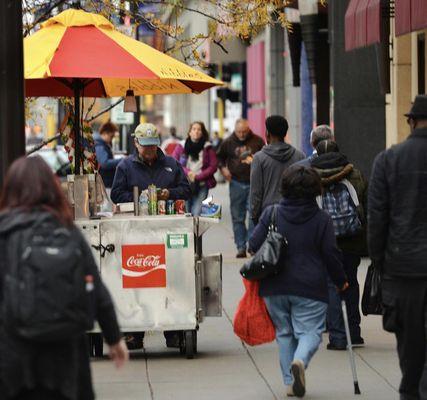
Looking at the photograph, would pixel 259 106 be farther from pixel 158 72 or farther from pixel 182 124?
pixel 182 124

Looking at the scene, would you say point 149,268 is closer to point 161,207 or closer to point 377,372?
point 161,207

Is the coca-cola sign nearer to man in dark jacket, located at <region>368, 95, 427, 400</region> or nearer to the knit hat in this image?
the knit hat

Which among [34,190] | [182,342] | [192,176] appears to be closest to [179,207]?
[182,342]

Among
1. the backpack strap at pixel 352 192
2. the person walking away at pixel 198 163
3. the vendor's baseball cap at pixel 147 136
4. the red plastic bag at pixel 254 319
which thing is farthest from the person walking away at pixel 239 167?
the red plastic bag at pixel 254 319

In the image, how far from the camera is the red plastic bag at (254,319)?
28.8 ft

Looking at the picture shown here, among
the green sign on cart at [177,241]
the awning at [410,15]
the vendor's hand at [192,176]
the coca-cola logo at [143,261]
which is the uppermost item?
the awning at [410,15]

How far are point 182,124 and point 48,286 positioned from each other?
251 feet

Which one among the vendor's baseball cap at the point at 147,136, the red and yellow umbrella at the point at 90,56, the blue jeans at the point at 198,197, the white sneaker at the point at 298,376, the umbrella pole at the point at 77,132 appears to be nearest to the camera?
the white sneaker at the point at 298,376

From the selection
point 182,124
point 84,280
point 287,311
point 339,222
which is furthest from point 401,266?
point 182,124

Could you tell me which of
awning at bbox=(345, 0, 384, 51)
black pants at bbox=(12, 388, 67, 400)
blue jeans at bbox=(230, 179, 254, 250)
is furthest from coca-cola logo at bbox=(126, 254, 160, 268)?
blue jeans at bbox=(230, 179, 254, 250)

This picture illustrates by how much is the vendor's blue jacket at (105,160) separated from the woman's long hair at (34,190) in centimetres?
1198

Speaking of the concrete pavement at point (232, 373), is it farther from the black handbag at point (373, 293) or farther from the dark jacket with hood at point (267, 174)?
the dark jacket with hood at point (267, 174)

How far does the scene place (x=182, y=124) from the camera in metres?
81.4

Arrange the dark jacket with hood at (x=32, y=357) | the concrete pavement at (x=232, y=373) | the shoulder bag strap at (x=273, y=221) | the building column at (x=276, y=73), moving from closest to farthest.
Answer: the dark jacket with hood at (x=32, y=357) → the shoulder bag strap at (x=273, y=221) → the concrete pavement at (x=232, y=373) → the building column at (x=276, y=73)
